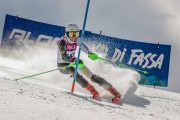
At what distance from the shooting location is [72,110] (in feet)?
19.6

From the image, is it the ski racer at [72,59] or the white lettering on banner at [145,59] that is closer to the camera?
the ski racer at [72,59]

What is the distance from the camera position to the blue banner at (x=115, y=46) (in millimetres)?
15195

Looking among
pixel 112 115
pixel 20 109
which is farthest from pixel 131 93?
pixel 20 109

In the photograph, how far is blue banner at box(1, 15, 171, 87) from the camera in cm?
1520

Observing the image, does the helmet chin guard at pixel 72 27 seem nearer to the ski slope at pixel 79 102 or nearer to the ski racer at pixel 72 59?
the ski racer at pixel 72 59

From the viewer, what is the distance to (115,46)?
15914 mm

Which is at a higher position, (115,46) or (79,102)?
(115,46)

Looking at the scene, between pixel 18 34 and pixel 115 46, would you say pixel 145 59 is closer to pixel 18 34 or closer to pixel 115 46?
pixel 115 46

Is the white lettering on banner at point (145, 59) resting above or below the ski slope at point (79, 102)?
above

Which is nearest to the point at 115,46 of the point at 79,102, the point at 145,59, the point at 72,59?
the point at 145,59

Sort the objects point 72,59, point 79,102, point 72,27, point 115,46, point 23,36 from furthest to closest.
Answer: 1. point 23,36
2. point 115,46
3. point 72,59
4. point 72,27
5. point 79,102

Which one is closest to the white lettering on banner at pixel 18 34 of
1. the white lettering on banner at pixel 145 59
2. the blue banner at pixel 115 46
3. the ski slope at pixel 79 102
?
the blue banner at pixel 115 46

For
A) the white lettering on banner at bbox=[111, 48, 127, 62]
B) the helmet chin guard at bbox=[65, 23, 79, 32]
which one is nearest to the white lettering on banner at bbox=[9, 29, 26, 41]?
the white lettering on banner at bbox=[111, 48, 127, 62]

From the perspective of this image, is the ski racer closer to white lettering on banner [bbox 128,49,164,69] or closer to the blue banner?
the blue banner
